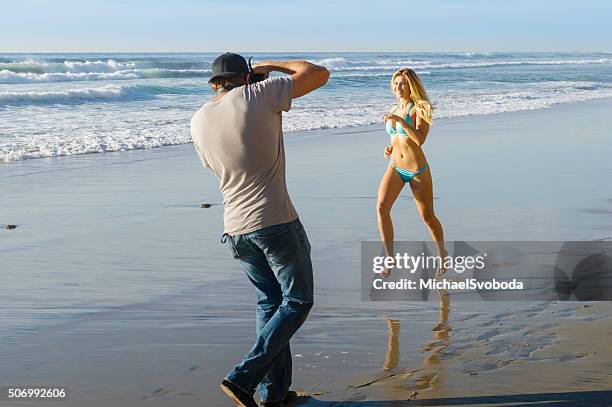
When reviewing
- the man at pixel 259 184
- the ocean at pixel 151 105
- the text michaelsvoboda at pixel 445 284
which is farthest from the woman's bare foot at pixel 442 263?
the ocean at pixel 151 105

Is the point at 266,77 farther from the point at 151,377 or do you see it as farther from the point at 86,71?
the point at 86,71

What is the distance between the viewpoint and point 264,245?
4.60m

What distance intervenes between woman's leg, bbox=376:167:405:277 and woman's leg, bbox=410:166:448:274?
137 mm

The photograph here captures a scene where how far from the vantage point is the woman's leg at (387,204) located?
7898mm

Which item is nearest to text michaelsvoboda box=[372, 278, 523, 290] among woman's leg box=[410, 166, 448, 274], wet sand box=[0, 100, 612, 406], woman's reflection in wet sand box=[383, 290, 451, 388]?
wet sand box=[0, 100, 612, 406]

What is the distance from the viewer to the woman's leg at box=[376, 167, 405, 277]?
790 cm

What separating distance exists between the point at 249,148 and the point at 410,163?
3542mm

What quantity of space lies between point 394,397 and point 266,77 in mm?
1612

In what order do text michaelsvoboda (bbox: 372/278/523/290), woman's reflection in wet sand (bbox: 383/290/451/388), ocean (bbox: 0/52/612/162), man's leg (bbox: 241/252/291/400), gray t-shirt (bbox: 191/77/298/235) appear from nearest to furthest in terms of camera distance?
gray t-shirt (bbox: 191/77/298/235), man's leg (bbox: 241/252/291/400), woman's reflection in wet sand (bbox: 383/290/451/388), text michaelsvoboda (bbox: 372/278/523/290), ocean (bbox: 0/52/612/162)

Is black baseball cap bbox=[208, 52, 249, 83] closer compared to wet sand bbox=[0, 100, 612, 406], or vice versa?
black baseball cap bbox=[208, 52, 249, 83]

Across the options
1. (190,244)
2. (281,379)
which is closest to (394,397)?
(281,379)

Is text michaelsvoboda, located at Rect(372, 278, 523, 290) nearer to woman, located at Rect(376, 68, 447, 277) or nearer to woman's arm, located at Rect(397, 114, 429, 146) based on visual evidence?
woman, located at Rect(376, 68, 447, 277)

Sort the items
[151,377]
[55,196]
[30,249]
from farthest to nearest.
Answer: [55,196], [30,249], [151,377]

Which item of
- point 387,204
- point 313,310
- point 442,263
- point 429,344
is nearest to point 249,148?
point 429,344
